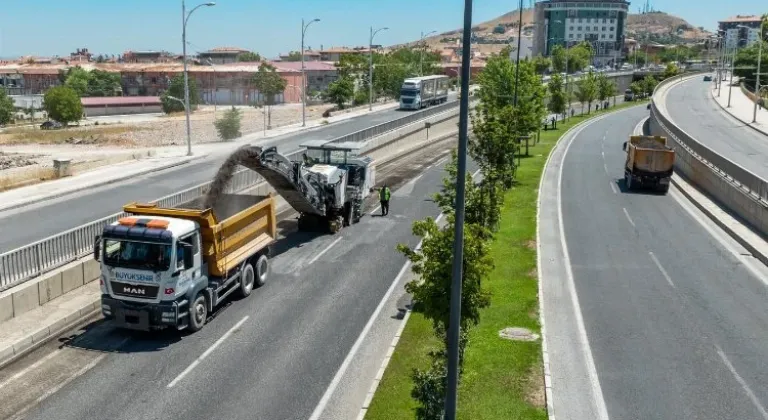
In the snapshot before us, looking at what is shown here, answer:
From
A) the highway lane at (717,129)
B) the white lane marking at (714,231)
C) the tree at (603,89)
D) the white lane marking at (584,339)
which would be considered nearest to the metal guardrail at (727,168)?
the white lane marking at (714,231)

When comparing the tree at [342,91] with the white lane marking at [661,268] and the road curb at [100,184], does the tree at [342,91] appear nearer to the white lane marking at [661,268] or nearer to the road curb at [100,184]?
the road curb at [100,184]

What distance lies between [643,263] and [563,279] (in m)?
3.91

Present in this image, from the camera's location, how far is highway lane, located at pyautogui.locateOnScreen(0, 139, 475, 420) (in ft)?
45.1

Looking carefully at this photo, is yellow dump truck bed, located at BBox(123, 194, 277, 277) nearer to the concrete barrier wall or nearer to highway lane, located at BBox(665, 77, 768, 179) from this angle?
the concrete barrier wall

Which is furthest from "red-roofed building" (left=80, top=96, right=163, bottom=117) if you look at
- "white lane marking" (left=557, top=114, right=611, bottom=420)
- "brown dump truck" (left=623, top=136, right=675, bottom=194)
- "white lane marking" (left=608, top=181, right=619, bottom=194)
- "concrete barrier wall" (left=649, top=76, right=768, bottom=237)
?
"white lane marking" (left=557, top=114, right=611, bottom=420)

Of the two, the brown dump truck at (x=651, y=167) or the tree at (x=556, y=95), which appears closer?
the brown dump truck at (x=651, y=167)

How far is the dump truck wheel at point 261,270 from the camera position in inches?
845

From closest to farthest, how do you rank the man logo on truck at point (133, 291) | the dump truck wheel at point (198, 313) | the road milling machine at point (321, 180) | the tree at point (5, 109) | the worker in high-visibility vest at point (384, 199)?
the man logo on truck at point (133, 291)
the dump truck wheel at point (198, 313)
the road milling machine at point (321, 180)
the worker in high-visibility vest at point (384, 199)
the tree at point (5, 109)

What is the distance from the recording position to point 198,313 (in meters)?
17.8

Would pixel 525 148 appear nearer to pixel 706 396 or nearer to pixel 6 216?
pixel 6 216

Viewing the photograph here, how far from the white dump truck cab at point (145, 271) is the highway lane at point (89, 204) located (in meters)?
9.62

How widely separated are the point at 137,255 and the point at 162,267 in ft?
2.49

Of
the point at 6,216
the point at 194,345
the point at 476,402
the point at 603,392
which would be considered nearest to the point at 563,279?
the point at 603,392

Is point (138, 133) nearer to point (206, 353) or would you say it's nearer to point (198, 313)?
point (198, 313)
